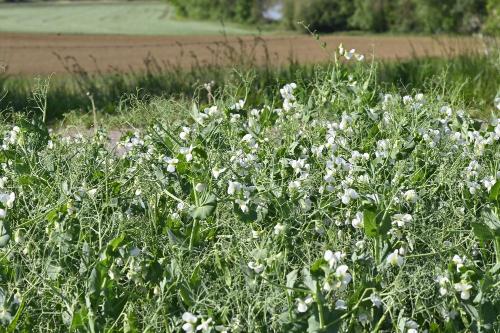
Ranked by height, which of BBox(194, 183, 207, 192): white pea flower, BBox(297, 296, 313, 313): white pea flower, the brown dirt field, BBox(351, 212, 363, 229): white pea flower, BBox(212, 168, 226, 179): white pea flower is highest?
BBox(212, 168, 226, 179): white pea flower

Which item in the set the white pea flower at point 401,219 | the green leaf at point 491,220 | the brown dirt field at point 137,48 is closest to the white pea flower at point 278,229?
the white pea flower at point 401,219

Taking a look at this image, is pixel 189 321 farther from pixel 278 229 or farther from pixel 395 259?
pixel 395 259

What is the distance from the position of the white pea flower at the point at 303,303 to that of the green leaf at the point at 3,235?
915 mm

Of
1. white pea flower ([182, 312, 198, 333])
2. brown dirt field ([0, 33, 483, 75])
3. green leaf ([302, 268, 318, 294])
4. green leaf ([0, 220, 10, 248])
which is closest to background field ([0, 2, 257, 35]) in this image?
brown dirt field ([0, 33, 483, 75])

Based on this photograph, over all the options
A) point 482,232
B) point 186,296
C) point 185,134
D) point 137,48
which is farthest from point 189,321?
point 137,48

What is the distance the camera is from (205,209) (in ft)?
8.25

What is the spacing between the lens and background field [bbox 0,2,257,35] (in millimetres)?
24062

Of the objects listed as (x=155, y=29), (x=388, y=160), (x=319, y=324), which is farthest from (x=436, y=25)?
(x=319, y=324)

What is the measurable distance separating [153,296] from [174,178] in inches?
29.1

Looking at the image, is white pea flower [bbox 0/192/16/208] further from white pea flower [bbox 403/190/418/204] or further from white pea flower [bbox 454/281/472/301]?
white pea flower [bbox 454/281/472/301]

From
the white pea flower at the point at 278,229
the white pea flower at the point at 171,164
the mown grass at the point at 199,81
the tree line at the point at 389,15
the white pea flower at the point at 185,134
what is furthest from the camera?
the tree line at the point at 389,15

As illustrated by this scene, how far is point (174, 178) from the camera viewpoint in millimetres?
2992

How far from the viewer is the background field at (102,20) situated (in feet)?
78.9

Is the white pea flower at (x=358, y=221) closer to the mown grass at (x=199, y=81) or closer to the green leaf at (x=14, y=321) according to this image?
the green leaf at (x=14, y=321)
